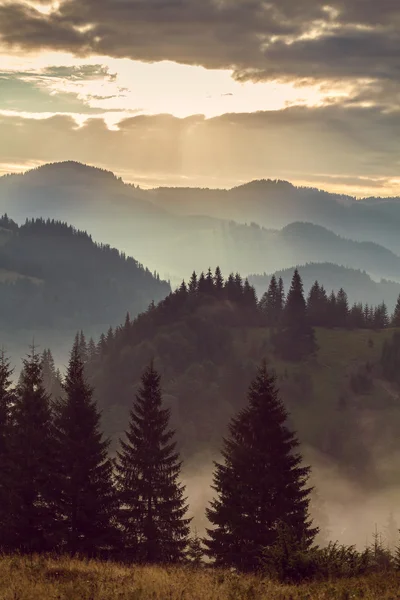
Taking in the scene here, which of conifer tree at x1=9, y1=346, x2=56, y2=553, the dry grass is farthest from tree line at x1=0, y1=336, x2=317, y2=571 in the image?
the dry grass

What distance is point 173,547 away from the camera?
39688mm

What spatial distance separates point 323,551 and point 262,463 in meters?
16.2

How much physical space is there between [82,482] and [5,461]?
478 cm

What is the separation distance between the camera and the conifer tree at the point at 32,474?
3294cm

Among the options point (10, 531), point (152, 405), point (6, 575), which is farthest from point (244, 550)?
point (6, 575)

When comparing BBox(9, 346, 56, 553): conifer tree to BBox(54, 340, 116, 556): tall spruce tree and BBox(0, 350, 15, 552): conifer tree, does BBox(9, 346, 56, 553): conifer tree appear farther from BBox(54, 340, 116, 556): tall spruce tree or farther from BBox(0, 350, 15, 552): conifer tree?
BBox(54, 340, 116, 556): tall spruce tree

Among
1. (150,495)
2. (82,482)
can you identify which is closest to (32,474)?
(82,482)

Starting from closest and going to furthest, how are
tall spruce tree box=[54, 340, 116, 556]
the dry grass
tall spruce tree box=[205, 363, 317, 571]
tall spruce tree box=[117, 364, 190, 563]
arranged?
the dry grass
tall spruce tree box=[54, 340, 116, 556]
tall spruce tree box=[205, 363, 317, 571]
tall spruce tree box=[117, 364, 190, 563]

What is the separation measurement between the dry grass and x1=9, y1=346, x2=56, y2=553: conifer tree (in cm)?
1262

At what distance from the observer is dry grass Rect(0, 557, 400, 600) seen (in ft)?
54.1

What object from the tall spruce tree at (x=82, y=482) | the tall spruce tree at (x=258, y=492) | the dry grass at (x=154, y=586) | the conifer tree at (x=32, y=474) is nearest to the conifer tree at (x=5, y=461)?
the conifer tree at (x=32, y=474)

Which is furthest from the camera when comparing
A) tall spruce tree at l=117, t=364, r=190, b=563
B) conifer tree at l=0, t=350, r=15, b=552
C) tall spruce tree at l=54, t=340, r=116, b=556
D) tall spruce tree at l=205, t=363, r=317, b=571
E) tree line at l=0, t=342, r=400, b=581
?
tall spruce tree at l=117, t=364, r=190, b=563

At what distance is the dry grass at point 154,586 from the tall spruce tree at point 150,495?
1733 centimetres

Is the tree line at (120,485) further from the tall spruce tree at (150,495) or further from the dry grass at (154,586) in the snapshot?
the dry grass at (154,586)
